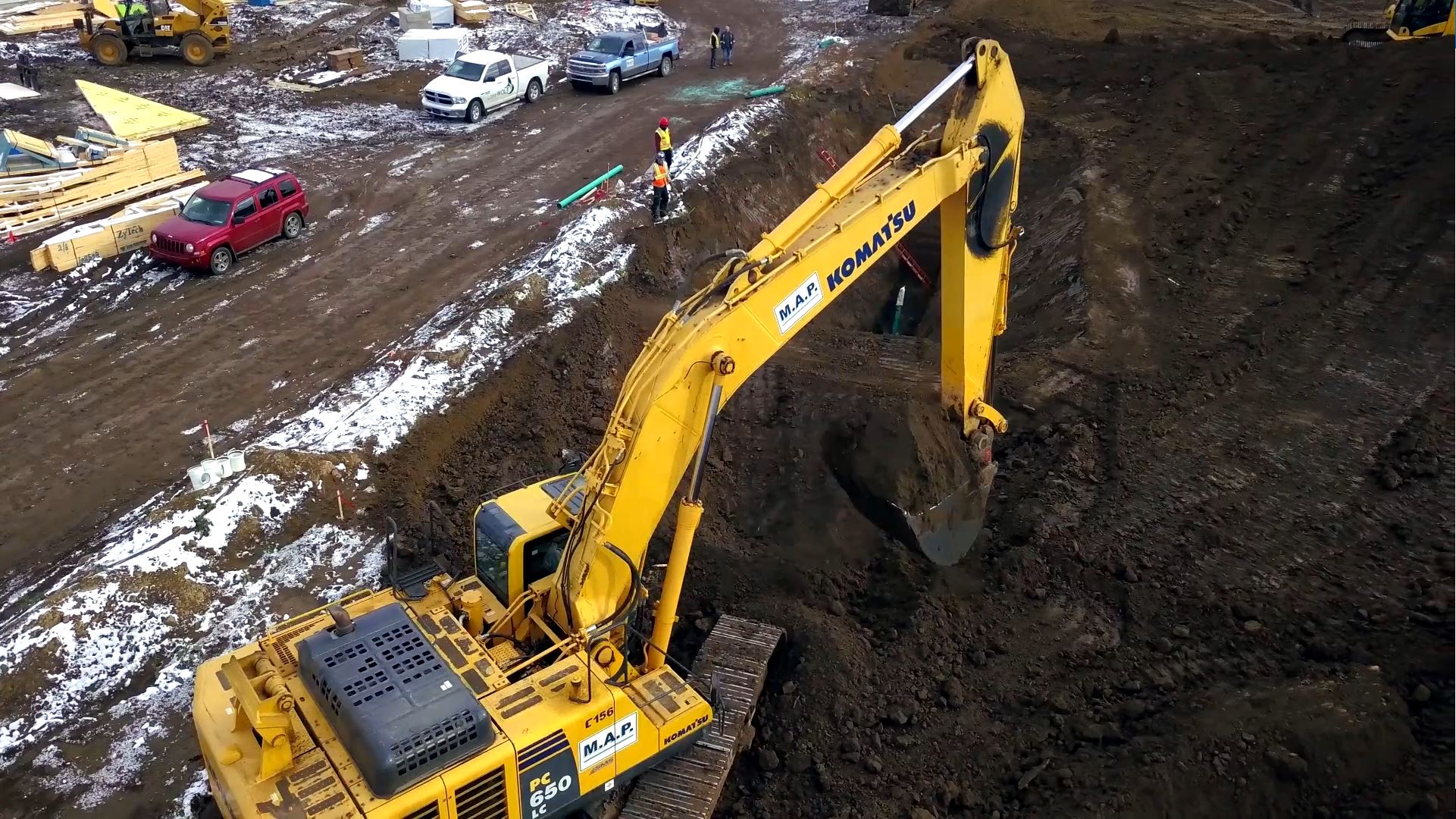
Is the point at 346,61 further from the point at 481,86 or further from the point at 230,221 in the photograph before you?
the point at 230,221

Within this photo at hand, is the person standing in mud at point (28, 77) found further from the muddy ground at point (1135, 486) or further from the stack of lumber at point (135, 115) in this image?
the muddy ground at point (1135, 486)

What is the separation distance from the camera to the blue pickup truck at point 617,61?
2844cm

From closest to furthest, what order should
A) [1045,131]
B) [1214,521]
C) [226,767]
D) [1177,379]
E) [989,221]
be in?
[226,767] → [989,221] → [1214,521] → [1177,379] → [1045,131]

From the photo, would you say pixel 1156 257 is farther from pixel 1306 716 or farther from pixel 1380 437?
pixel 1306 716

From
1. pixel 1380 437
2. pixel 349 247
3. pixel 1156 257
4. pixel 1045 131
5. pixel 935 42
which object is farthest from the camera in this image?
pixel 935 42

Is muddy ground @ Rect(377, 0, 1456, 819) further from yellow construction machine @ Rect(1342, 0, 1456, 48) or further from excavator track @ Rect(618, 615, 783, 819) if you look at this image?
yellow construction machine @ Rect(1342, 0, 1456, 48)

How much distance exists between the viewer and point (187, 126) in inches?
977

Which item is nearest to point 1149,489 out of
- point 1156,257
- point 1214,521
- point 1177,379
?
point 1214,521

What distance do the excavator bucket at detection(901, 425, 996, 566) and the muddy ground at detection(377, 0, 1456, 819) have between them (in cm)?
34

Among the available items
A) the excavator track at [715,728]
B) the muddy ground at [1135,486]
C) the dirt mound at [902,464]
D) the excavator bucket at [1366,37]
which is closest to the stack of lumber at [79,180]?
the muddy ground at [1135,486]

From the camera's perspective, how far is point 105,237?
18875 millimetres

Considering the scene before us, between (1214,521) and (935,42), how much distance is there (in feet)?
79.3

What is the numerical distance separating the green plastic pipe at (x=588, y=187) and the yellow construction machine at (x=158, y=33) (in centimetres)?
1533

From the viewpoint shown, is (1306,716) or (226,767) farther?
(1306,716)
